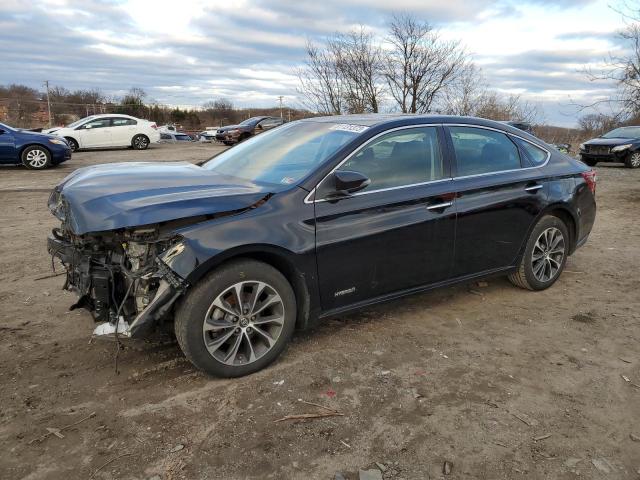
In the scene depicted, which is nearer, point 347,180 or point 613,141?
point 347,180

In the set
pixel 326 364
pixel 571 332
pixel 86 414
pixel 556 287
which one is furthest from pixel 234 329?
pixel 556 287

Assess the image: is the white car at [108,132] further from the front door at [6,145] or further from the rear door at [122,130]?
the front door at [6,145]

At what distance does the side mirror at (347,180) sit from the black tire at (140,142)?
2071cm

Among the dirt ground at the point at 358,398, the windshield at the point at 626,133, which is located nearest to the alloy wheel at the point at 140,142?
the windshield at the point at 626,133

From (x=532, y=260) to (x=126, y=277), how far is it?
3.61 m

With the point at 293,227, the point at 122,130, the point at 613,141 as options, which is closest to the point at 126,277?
the point at 293,227

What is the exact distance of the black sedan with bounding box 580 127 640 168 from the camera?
16859mm

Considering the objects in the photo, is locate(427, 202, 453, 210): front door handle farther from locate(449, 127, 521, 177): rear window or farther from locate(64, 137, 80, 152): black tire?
locate(64, 137, 80, 152): black tire

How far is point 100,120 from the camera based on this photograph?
21.0 metres

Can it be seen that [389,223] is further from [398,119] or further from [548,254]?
[548,254]

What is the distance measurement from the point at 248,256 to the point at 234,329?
47 centimetres

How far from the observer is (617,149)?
16.9 meters

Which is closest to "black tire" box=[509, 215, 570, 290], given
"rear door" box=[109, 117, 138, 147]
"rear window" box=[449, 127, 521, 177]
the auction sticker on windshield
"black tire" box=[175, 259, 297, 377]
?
"rear window" box=[449, 127, 521, 177]

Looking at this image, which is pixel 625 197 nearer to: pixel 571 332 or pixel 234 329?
pixel 571 332
